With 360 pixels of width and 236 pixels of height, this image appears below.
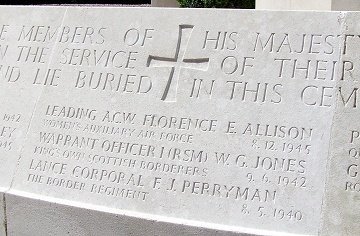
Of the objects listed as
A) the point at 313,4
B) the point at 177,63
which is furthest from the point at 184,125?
the point at 313,4

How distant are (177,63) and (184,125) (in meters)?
0.46

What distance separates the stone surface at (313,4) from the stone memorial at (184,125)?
116 inches

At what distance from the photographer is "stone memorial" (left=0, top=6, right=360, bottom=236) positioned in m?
→ 3.43

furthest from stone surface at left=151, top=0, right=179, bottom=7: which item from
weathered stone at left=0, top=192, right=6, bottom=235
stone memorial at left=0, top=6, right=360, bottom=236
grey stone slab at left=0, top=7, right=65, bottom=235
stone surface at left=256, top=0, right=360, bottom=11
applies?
weathered stone at left=0, top=192, right=6, bottom=235

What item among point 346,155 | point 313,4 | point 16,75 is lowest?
point 346,155

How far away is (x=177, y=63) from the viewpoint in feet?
13.1

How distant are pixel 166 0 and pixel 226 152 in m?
9.02

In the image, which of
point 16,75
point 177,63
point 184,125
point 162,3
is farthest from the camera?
point 162,3

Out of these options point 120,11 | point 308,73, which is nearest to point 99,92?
point 120,11

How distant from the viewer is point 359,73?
3539mm

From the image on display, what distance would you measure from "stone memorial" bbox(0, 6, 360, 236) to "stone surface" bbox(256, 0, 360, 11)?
2.95m

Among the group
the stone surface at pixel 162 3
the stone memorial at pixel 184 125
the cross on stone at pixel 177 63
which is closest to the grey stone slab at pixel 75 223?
the stone memorial at pixel 184 125

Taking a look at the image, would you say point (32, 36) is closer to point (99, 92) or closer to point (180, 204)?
point (99, 92)

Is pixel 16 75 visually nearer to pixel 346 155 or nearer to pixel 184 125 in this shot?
pixel 184 125
